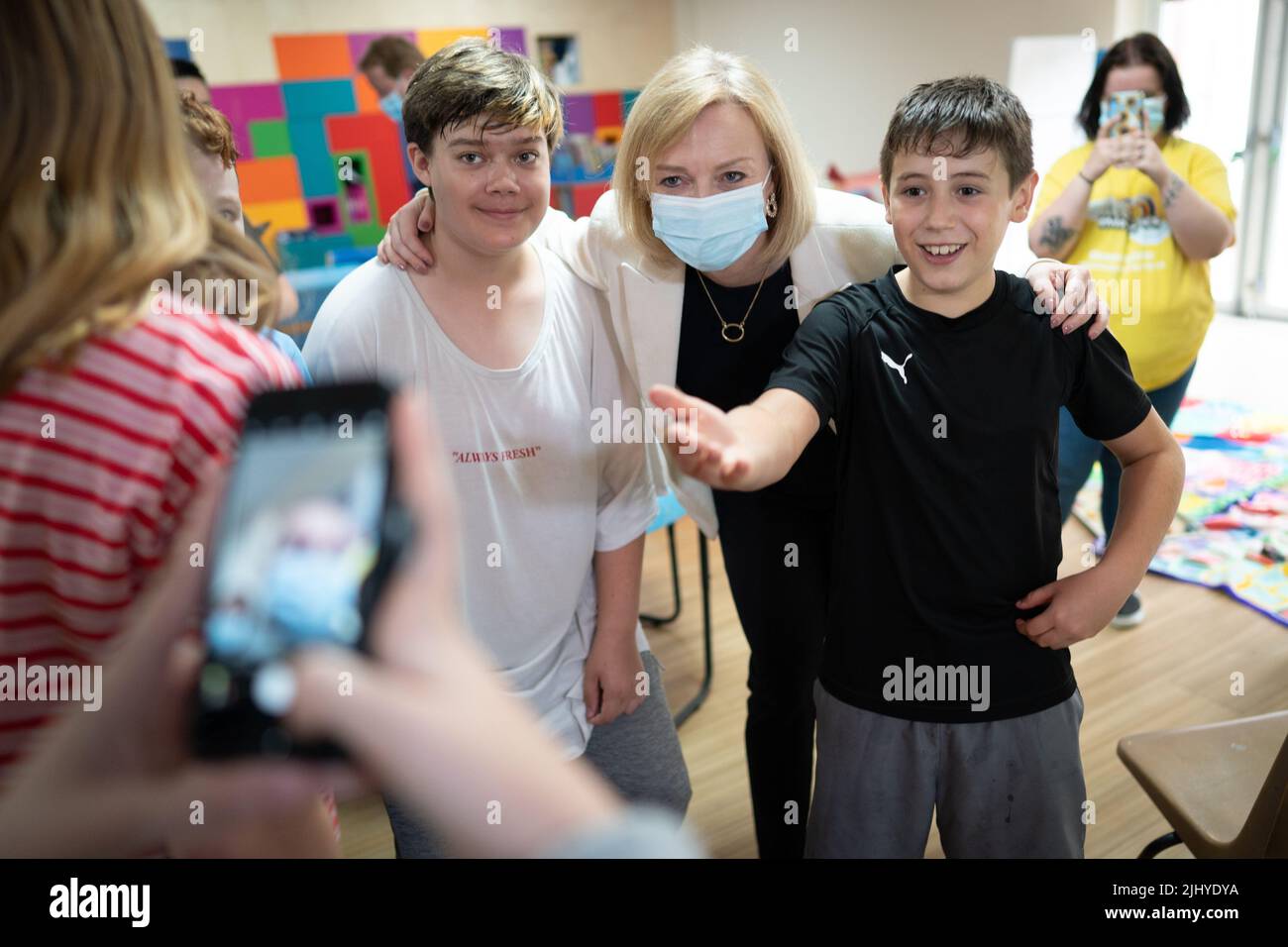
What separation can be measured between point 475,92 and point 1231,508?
2.69 metres

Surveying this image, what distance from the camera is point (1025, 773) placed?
1.04 m

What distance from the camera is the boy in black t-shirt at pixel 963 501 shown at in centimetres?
100

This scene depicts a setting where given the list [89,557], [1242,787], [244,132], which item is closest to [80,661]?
[89,557]

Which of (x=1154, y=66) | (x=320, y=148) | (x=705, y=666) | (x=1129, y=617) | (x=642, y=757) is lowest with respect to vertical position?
(x=705, y=666)

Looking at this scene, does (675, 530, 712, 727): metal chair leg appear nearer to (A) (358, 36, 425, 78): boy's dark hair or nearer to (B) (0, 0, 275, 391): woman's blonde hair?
(B) (0, 0, 275, 391): woman's blonde hair

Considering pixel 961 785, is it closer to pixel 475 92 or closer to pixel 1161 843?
pixel 1161 843

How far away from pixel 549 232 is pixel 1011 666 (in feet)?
2.58

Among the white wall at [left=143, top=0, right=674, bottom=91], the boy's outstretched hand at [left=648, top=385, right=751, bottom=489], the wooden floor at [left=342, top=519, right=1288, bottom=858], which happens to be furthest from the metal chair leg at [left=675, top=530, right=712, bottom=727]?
the white wall at [left=143, top=0, right=674, bottom=91]

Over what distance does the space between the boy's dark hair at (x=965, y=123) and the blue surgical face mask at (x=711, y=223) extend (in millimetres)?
181

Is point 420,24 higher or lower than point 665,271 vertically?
higher

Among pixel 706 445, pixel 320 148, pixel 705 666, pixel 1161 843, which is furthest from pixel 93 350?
pixel 320 148

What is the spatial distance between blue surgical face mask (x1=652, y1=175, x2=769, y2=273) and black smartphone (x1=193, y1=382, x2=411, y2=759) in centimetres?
82

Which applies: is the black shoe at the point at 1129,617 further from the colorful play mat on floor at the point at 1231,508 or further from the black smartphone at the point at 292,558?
the black smartphone at the point at 292,558

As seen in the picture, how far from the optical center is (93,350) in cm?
40
